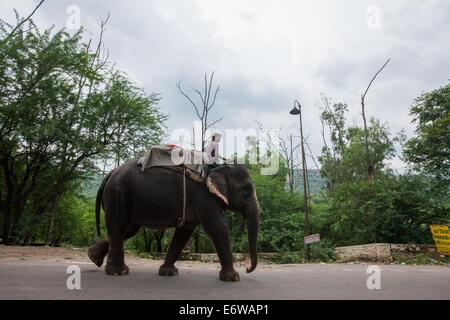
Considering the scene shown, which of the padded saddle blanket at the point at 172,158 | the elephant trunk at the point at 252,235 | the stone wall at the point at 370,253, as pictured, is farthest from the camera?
the stone wall at the point at 370,253

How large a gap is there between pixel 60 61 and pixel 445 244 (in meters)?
16.0

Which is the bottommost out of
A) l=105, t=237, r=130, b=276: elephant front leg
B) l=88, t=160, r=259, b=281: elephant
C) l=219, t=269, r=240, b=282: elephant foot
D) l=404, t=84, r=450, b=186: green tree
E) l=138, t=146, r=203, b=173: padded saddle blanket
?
l=219, t=269, r=240, b=282: elephant foot

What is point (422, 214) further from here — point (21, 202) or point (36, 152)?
point (21, 202)

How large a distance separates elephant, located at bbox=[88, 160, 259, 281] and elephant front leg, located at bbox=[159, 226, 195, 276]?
4.2 inches

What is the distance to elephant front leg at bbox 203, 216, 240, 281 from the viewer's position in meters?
6.00

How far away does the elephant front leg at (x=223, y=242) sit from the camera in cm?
600

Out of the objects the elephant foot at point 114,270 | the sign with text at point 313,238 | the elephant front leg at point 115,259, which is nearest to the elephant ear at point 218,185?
the elephant front leg at point 115,259

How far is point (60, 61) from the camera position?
1612cm

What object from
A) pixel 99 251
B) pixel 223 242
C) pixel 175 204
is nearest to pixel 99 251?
pixel 99 251

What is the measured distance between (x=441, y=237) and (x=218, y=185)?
38.0 ft

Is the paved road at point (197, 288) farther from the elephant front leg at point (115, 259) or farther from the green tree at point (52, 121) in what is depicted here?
the green tree at point (52, 121)

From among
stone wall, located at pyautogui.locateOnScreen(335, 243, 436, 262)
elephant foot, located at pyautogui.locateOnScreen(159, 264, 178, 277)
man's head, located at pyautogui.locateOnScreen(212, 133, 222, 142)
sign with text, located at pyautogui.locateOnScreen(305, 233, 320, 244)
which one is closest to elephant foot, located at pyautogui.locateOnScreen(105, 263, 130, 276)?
elephant foot, located at pyautogui.locateOnScreen(159, 264, 178, 277)

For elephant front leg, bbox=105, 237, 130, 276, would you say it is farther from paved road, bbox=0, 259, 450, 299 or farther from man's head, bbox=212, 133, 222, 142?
man's head, bbox=212, 133, 222, 142

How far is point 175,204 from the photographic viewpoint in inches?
243
